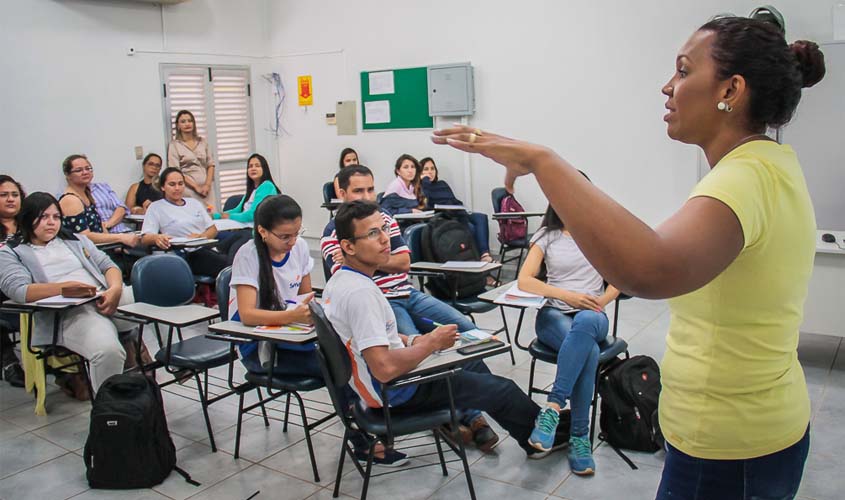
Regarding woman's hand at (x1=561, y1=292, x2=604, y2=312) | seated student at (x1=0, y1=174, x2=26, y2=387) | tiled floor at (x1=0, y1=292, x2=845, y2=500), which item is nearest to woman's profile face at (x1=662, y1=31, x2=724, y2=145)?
tiled floor at (x1=0, y1=292, x2=845, y2=500)

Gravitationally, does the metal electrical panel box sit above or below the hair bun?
above

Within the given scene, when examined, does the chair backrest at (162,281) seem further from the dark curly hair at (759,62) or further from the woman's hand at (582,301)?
the dark curly hair at (759,62)

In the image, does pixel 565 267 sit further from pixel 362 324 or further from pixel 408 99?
pixel 408 99

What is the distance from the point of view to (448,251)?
461 centimetres

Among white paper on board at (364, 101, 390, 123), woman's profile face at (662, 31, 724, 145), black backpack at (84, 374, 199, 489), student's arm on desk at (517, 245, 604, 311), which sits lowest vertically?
black backpack at (84, 374, 199, 489)

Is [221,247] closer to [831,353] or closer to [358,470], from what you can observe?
[358,470]

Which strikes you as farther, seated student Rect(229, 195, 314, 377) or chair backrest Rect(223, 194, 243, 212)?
chair backrest Rect(223, 194, 243, 212)

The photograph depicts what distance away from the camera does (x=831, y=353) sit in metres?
4.64

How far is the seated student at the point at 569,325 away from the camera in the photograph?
125 inches

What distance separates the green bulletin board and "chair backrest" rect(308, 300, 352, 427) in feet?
17.3

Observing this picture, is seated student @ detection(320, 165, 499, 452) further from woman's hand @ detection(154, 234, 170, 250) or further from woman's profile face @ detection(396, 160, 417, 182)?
woman's profile face @ detection(396, 160, 417, 182)

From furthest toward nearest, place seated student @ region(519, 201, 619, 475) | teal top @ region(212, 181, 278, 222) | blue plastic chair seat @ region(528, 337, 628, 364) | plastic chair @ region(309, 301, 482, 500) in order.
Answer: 1. teal top @ region(212, 181, 278, 222)
2. blue plastic chair seat @ region(528, 337, 628, 364)
3. seated student @ region(519, 201, 619, 475)
4. plastic chair @ region(309, 301, 482, 500)

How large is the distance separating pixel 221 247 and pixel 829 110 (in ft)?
15.2

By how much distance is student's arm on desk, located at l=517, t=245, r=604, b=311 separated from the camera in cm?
347
